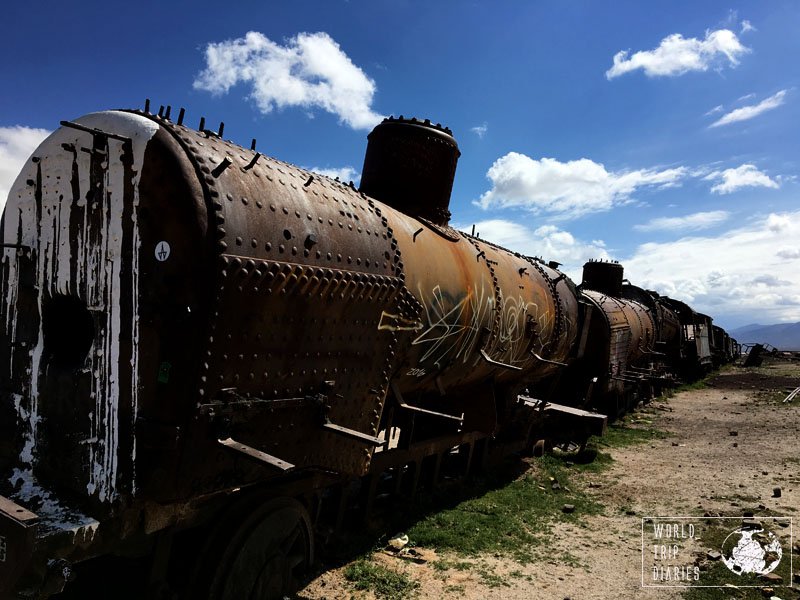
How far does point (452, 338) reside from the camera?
214 inches

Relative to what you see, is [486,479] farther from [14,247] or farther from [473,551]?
[14,247]

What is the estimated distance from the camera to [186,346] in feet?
9.66

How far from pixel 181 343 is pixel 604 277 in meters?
17.9

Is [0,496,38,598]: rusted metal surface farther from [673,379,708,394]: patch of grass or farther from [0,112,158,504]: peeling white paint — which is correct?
[673,379,708,394]: patch of grass

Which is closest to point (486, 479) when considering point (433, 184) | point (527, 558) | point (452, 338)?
point (527, 558)

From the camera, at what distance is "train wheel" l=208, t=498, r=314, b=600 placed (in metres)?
3.62

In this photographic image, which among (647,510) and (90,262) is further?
(647,510)

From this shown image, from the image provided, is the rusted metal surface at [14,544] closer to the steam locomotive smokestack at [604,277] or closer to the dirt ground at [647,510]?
the dirt ground at [647,510]

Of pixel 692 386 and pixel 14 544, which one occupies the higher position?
pixel 692 386

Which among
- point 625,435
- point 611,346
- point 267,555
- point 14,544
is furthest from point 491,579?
point 611,346

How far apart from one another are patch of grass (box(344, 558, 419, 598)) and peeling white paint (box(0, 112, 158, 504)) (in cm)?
274

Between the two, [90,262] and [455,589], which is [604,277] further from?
[90,262]

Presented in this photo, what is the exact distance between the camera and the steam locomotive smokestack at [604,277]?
1877cm

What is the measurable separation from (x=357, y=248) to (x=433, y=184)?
2806mm
